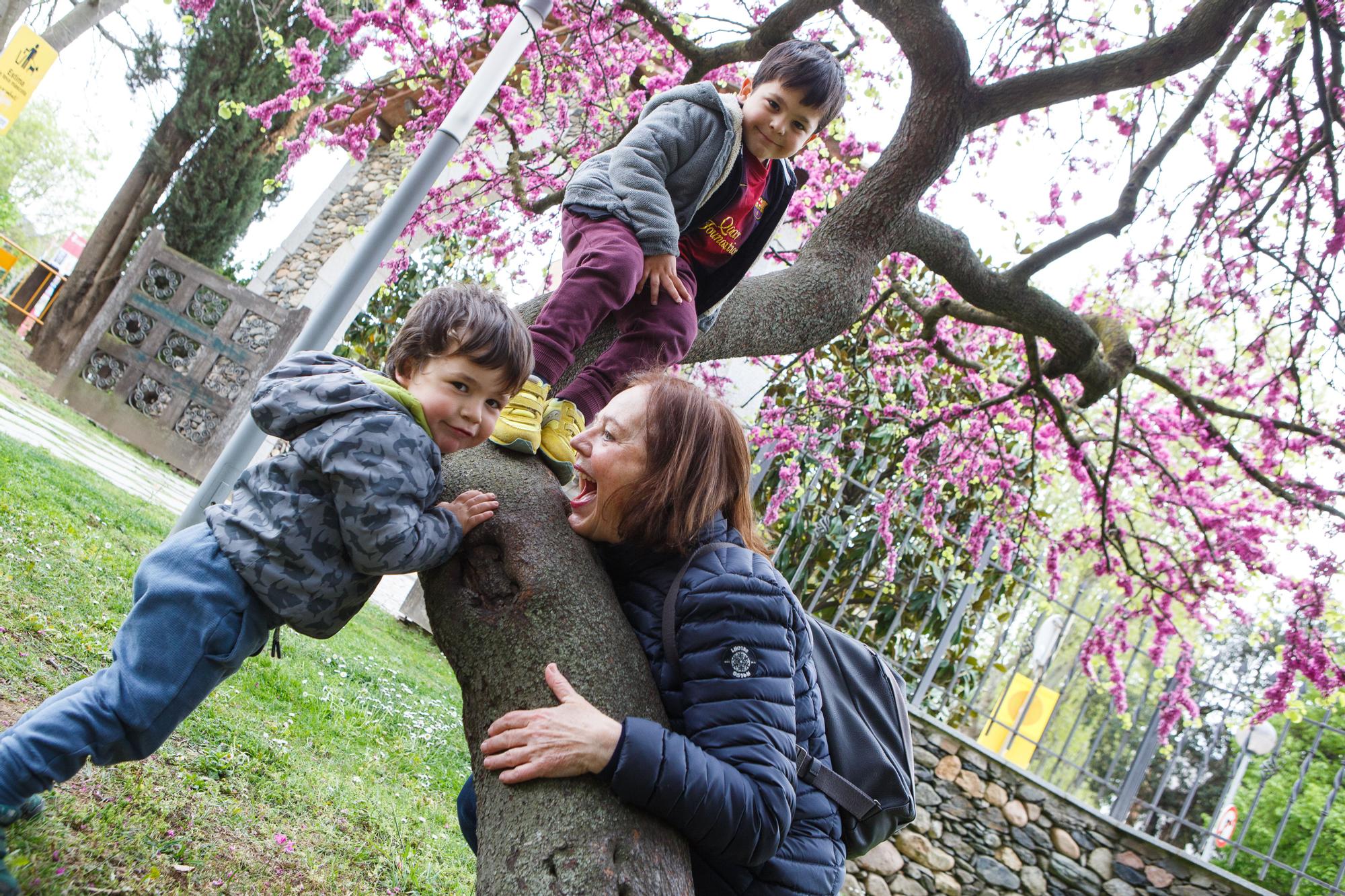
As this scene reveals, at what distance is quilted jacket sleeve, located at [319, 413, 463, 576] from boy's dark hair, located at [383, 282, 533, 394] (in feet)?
0.70

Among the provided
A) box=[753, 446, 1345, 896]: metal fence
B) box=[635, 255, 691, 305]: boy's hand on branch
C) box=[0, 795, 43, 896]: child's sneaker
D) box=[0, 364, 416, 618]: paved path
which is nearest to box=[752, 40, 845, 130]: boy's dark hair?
box=[635, 255, 691, 305]: boy's hand on branch

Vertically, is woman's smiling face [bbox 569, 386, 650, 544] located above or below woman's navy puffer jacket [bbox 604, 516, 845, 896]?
above

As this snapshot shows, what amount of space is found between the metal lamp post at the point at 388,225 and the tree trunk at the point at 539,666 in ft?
7.16

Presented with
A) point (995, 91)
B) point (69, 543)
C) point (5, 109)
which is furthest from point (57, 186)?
point (995, 91)

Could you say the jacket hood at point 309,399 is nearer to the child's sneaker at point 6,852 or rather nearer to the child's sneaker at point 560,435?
the child's sneaker at point 560,435

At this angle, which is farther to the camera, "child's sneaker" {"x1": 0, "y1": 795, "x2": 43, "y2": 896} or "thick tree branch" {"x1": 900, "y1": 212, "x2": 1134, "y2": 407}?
"thick tree branch" {"x1": 900, "y1": 212, "x2": 1134, "y2": 407}

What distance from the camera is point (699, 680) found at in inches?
61.6

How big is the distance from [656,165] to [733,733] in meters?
1.70

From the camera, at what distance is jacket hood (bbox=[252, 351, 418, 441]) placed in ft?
5.88

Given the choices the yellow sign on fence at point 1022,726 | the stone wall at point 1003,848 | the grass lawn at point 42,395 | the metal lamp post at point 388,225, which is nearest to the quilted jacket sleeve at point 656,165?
the metal lamp post at point 388,225

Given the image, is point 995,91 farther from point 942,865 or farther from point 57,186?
point 57,186

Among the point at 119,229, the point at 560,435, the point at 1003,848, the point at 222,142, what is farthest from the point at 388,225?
the point at 119,229

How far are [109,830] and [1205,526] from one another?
6.51 meters

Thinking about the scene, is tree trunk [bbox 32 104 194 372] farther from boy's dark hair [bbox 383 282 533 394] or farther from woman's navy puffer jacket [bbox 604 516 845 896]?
woman's navy puffer jacket [bbox 604 516 845 896]
